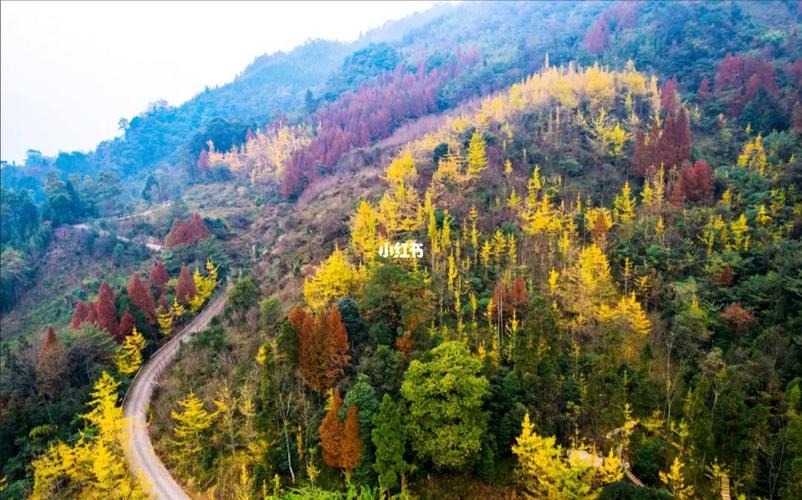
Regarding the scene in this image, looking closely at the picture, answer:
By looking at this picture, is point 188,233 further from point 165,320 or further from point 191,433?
point 191,433

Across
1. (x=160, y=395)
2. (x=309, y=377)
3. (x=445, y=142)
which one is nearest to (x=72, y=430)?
(x=160, y=395)

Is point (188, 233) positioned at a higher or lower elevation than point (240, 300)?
higher

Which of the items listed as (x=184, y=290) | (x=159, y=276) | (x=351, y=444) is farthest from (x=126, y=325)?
(x=351, y=444)

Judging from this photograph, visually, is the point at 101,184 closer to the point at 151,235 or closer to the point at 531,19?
the point at 151,235

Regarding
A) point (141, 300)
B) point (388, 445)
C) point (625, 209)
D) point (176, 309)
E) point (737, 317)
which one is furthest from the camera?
point (176, 309)

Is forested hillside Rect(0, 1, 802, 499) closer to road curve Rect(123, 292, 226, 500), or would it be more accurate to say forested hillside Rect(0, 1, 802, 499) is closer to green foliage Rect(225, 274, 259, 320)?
green foliage Rect(225, 274, 259, 320)

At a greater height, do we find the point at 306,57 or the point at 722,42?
the point at 306,57
